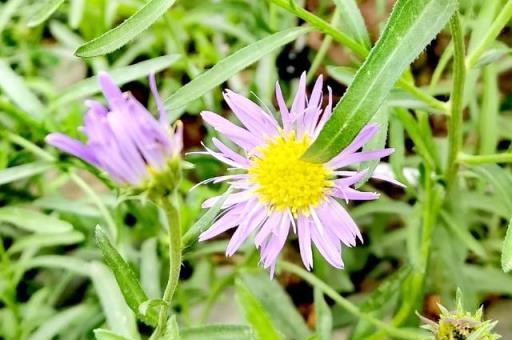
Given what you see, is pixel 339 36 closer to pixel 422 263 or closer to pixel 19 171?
pixel 422 263

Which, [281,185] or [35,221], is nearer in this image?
[281,185]

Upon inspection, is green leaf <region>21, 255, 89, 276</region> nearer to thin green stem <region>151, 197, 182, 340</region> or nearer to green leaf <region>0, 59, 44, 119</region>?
green leaf <region>0, 59, 44, 119</region>

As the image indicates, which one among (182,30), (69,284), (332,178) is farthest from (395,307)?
(182,30)

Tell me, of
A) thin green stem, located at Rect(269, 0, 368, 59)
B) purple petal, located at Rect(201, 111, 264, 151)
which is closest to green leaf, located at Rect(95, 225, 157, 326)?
purple petal, located at Rect(201, 111, 264, 151)

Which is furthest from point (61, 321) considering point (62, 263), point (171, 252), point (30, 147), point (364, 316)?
point (171, 252)

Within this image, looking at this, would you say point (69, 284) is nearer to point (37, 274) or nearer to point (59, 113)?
point (37, 274)

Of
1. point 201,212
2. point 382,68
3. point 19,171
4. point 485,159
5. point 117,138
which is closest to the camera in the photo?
point 117,138
